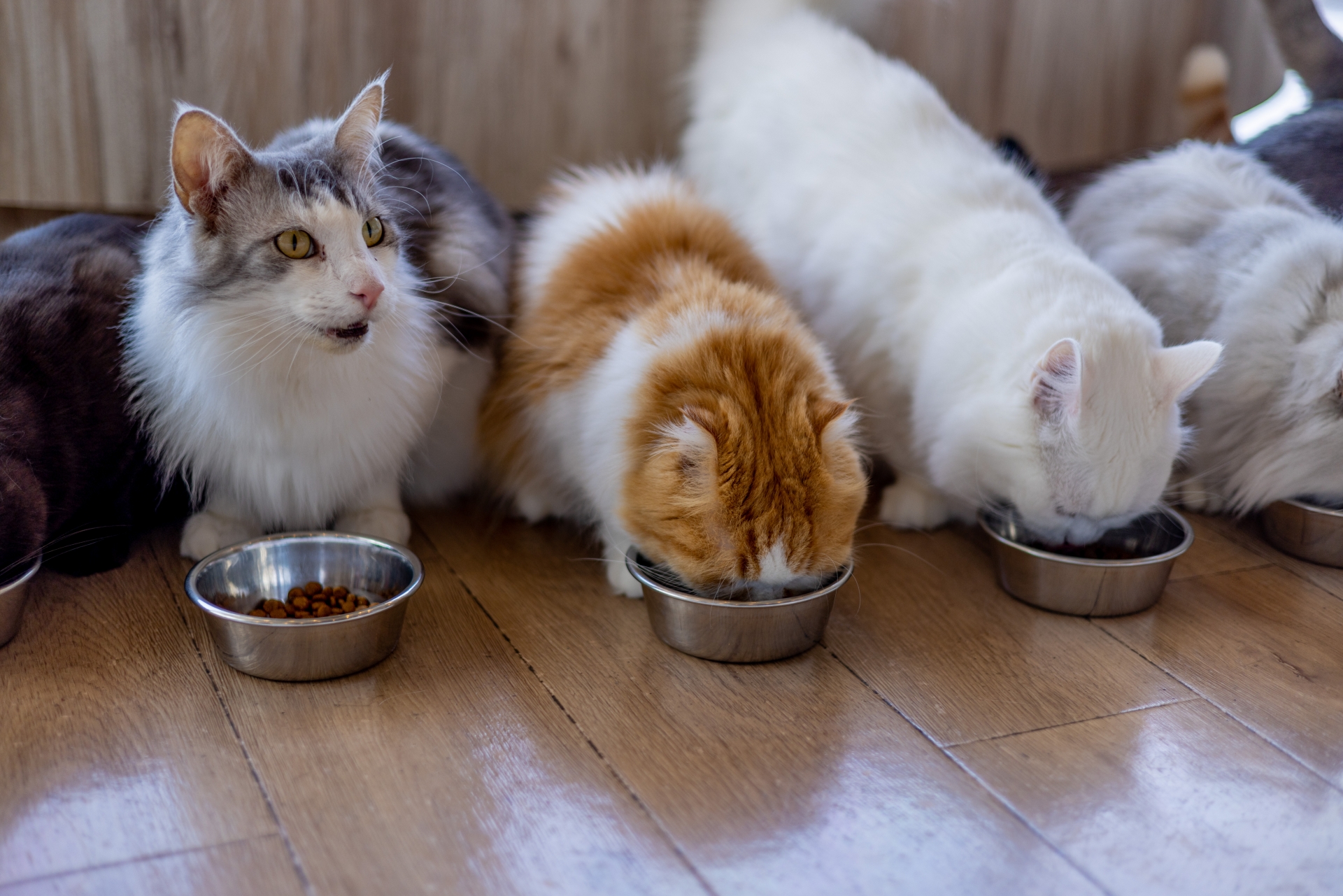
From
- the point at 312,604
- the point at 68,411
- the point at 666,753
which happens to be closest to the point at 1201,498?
the point at 666,753

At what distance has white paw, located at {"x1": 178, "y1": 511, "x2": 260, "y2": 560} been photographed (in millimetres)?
2002

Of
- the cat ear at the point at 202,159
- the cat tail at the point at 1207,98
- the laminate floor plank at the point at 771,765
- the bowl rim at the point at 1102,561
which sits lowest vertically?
the laminate floor plank at the point at 771,765

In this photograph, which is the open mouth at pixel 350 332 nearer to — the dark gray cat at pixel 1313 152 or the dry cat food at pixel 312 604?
the dry cat food at pixel 312 604

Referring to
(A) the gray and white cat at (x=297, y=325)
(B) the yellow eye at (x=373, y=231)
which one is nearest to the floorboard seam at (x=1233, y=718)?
(A) the gray and white cat at (x=297, y=325)

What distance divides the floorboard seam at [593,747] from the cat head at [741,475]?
0.26 meters

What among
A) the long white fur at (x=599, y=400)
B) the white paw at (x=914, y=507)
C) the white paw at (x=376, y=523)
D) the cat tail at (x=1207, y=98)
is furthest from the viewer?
the cat tail at (x=1207, y=98)

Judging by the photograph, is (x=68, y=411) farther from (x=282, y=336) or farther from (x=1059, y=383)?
(x=1059, y=383)

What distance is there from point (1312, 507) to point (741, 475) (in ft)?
4.28

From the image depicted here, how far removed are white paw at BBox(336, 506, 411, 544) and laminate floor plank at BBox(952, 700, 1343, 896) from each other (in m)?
1.08

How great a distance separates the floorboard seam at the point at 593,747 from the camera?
136cm

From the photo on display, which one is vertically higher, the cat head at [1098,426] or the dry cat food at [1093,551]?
the cat head at [1098,426]

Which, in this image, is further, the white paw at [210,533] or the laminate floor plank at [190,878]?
the white paw at [210,533]

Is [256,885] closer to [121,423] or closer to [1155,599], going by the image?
[121,423]

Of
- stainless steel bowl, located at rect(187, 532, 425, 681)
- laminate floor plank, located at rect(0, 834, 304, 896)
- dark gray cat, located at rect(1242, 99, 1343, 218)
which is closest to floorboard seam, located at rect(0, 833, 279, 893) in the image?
laminate floor plank, located at rect(0, 834, 304, 896)
